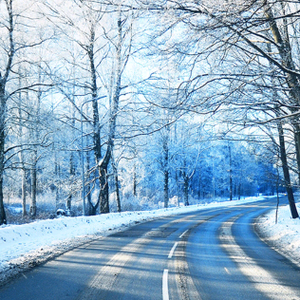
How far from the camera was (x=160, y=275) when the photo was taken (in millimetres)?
6555

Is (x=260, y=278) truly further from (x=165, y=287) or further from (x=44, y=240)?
(x=44, y=240)

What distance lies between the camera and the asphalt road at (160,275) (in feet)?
17.8

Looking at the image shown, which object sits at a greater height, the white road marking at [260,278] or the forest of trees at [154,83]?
the forest of trees at [154,83]

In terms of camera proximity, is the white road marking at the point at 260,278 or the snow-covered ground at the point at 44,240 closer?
the white road marking at the point at 260,278

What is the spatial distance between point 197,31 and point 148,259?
225 inches

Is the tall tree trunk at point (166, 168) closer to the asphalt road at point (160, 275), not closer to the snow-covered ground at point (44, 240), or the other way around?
the snow-covered ground at point (44, 240)

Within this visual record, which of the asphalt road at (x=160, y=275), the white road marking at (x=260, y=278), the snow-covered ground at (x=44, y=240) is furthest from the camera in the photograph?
the snow-covered ground at (x=44, y=240)

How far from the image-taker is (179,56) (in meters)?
6.79

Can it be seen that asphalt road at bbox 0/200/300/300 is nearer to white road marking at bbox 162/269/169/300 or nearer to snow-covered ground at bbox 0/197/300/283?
white road marking at bbox 162/269/169/300

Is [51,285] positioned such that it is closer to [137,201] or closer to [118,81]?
[118,81]

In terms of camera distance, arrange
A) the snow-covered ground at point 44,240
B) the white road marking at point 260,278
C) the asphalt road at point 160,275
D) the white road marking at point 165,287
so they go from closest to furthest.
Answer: the white road marking at point 165,287, the asphalt road at point 160,275, the white road marking at point 260,278, the snow-covered ground at point 44,240

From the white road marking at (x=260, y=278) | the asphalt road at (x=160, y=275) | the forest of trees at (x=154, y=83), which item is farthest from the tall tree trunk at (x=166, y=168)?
the white road marking at (x=260, y=278)

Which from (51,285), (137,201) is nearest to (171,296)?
(51,285)

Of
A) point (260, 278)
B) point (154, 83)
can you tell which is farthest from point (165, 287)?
point (154, 83)
